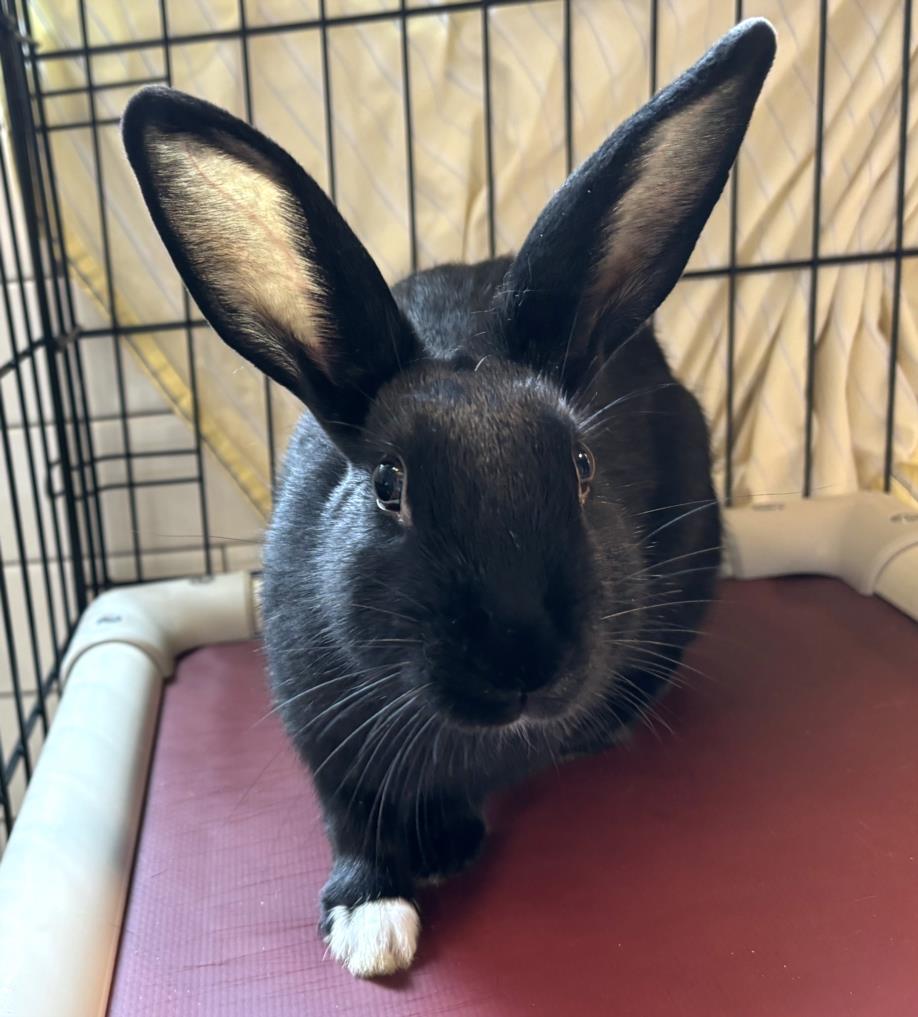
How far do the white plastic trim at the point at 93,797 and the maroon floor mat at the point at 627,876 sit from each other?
27 millimetres

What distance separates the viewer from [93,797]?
91cm

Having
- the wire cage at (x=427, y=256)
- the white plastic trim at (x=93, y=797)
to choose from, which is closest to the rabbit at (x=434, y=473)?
the white plastic trim at (x=93, y=797)

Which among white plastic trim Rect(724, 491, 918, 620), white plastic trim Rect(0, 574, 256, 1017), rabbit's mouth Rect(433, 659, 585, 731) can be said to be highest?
rabbit's mouth Rect(433, 659, 585, 731)

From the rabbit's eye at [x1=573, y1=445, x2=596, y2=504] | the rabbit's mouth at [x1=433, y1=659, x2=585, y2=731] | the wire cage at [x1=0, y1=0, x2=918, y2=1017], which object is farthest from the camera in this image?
the wire cage at [x1=0, y1=0, x2=918, y2=1017]

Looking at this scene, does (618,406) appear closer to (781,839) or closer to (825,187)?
(781,839)

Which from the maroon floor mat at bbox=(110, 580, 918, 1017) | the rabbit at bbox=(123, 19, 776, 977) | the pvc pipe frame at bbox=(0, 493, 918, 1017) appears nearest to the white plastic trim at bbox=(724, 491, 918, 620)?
the pvc pipe frame at bbox=(0, 493, 918, 1017)

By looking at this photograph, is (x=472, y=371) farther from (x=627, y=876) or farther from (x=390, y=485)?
(x=627, y=876)

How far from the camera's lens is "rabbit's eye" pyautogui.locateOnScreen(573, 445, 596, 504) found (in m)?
0.70

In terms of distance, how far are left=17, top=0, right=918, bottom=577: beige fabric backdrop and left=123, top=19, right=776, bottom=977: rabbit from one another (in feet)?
1.73

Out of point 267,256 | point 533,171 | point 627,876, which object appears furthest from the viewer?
point 533,171

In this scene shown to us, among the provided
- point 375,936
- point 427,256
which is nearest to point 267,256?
point 375,936

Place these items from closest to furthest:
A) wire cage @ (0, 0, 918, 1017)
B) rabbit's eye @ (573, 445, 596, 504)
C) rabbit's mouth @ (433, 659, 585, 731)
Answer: rabbit's mouth @ (433, 659, 585, 731) → rabbit's eye @ (573, 445, 596, 504) → wire cage @ (0, 0, 918, 1017)

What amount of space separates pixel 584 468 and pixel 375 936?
37 cm

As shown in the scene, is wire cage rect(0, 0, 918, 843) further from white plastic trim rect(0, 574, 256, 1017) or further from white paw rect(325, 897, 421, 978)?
white paw rect(325, 897, 421, 978)
